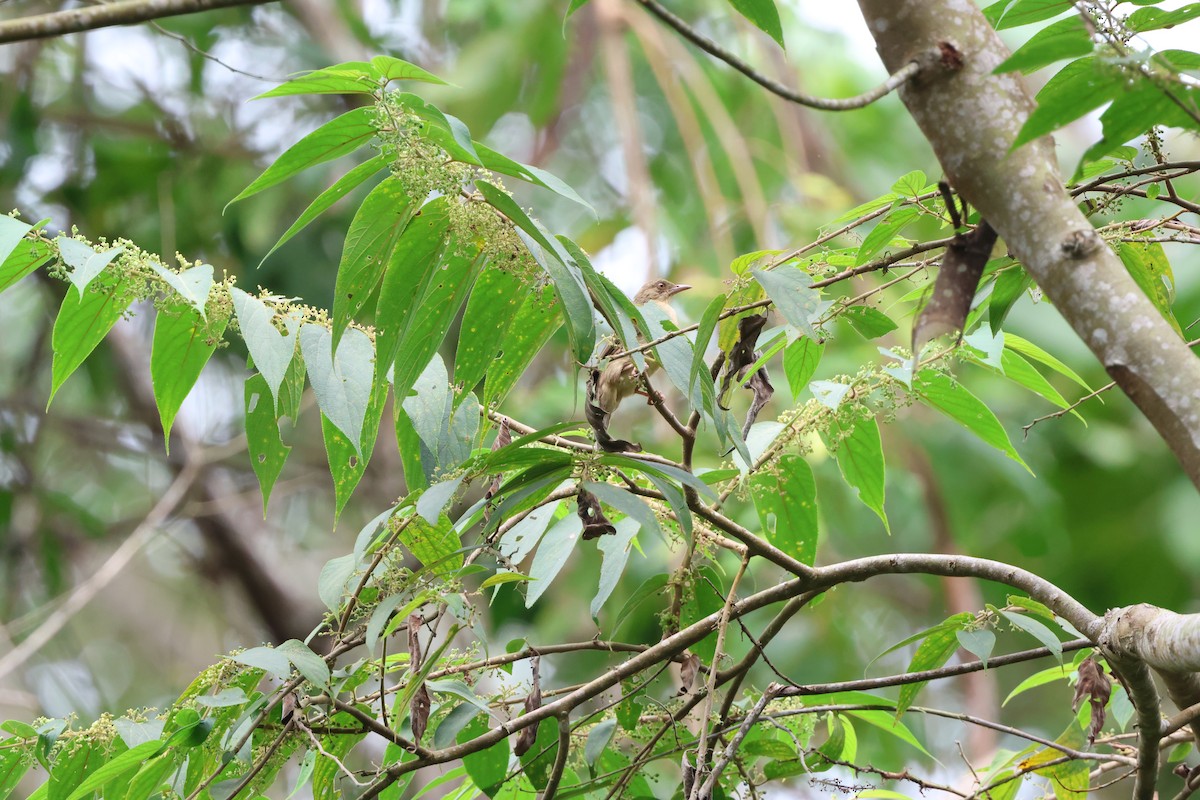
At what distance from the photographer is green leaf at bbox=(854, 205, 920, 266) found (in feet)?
3.77

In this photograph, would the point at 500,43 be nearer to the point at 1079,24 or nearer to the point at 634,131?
the point at 634,131

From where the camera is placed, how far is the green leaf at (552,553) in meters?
1.26

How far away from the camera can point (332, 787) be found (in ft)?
4.01

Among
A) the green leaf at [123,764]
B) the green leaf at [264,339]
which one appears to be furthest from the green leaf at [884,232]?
the green leaf at [123,764]

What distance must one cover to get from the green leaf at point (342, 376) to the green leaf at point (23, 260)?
0.27 meters

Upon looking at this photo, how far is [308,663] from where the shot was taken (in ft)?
3.48

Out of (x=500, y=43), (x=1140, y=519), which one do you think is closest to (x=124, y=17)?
(x=500, y=43)

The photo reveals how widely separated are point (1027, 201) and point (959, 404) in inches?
19.9

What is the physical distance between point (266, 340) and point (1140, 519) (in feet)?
17.5

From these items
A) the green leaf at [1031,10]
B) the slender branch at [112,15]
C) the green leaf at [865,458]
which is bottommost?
the green leaf at [865,458]

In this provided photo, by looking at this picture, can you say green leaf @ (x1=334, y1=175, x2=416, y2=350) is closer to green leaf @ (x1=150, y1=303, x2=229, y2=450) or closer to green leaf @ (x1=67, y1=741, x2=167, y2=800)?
green leaf @ (x1=150, y1=303, x2=229, y2=450)

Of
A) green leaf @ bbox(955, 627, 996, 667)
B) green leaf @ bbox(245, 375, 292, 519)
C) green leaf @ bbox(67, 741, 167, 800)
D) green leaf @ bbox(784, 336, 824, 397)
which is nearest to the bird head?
green leaf @ bbox(784, 336, 824, 397)

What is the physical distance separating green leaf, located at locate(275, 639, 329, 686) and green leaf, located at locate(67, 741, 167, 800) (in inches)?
6.0

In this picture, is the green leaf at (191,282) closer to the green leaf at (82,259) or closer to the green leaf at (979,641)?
the green leaf at (82,259)
